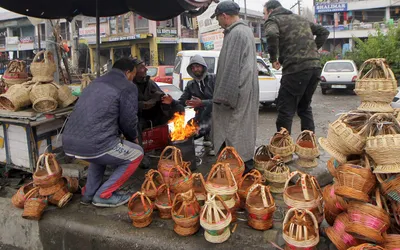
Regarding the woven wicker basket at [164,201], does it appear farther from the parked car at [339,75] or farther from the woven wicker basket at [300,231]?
the parked car at [339,75]

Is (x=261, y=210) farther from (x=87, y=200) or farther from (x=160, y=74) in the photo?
(x=160, y=74)

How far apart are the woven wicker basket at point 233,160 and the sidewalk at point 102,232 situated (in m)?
0.41

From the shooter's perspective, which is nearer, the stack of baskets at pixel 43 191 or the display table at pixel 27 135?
the stack of baskets at pixel 43 191

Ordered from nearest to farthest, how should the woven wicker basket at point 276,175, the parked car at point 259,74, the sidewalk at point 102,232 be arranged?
1. the sidewalk at point 102,232
2. the woven wicker basket at point 276,175
3. the parked car at point 259,74

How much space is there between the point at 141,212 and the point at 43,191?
1139mm

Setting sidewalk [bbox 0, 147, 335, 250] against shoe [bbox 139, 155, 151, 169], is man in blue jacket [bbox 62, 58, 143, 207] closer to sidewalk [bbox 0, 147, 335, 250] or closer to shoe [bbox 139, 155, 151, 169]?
sidewalk [bbox 0, 147, 335, 250]

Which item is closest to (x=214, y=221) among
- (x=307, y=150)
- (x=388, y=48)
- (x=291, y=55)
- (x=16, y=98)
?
(x=307, y=150)

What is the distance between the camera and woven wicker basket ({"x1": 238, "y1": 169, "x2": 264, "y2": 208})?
318 centimetres

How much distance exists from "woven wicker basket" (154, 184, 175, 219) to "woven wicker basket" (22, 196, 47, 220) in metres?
1.18

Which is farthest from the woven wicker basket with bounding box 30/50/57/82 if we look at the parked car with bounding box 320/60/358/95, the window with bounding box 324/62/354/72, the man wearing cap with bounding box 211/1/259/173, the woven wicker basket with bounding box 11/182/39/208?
the window with bounding box 324/62/354/72

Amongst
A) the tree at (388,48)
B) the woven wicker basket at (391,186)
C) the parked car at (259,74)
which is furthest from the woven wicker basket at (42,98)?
the tree at (388,48)

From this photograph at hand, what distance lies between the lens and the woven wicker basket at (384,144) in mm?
2104

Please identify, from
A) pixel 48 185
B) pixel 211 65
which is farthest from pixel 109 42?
pixel 48 185

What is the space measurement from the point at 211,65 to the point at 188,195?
338 inches
